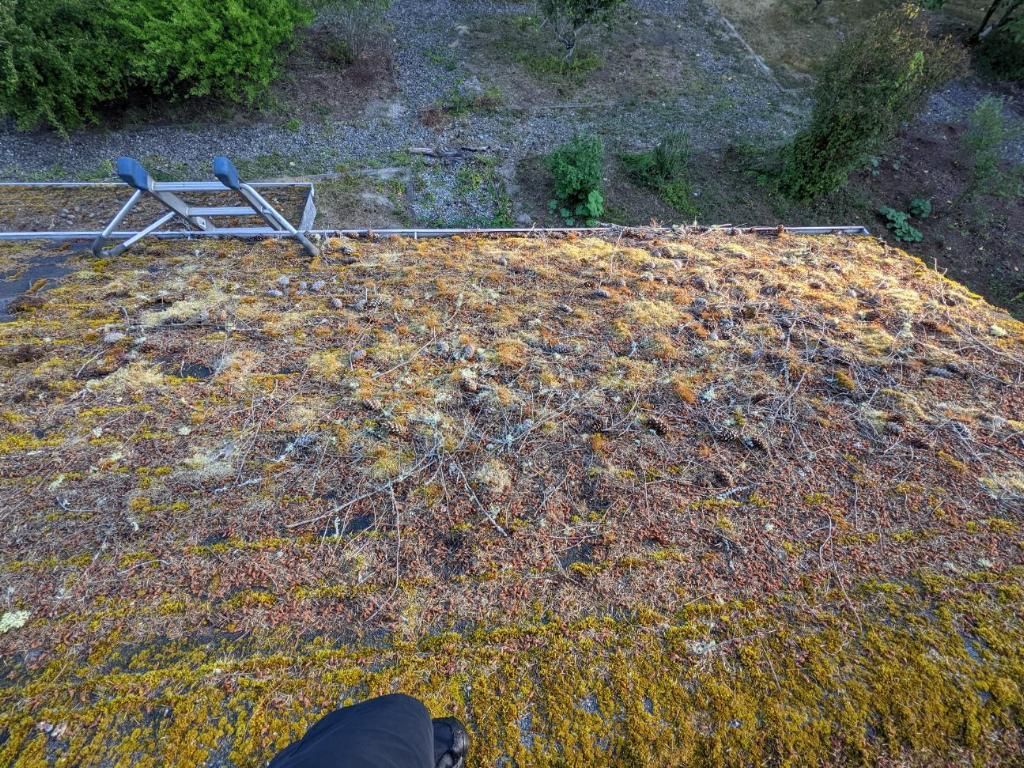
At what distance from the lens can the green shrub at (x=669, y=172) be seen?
888 cm

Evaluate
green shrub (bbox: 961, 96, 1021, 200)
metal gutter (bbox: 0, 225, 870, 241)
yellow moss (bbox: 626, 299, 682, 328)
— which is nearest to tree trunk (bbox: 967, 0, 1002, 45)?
green shrub (bbox: 961, 96, 1021, 200)

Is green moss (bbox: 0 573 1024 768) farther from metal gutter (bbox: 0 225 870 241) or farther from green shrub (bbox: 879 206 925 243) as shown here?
green shrub (bbox: 879 206 925 243)

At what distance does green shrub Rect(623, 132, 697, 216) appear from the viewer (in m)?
8.88

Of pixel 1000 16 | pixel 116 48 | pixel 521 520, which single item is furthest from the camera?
pixel 1000 16

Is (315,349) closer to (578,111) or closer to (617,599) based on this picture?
(617,599)

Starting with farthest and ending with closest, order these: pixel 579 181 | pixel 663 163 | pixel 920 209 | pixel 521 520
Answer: pixel 920 209, pixel 663 163, pixel 579 181, pixel 521 520

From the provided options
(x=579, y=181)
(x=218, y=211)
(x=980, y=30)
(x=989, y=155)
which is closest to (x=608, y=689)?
(x=218, y=211)

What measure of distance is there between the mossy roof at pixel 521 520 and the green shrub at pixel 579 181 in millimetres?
5380

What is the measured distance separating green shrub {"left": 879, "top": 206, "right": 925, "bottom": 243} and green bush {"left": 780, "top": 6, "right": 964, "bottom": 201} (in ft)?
4.99

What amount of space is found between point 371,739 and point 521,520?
96 cm

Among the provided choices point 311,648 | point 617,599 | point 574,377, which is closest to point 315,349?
point 574,377

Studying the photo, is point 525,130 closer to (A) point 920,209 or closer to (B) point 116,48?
(B) point 116,48

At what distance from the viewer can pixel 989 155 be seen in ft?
29.9

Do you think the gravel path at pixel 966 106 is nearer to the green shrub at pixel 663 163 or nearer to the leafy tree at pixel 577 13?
the green shrub at pixel 663 163
